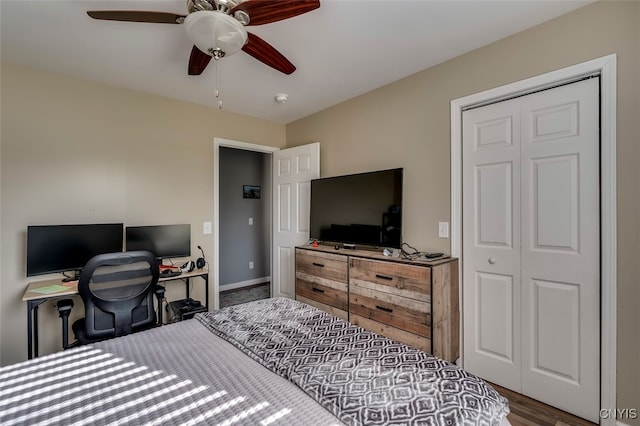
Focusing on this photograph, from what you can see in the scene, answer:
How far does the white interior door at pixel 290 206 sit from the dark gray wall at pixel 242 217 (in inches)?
47.0

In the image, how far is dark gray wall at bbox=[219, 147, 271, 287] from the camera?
16.0ft

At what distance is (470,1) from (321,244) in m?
2.46

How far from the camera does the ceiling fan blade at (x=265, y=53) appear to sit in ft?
5.61

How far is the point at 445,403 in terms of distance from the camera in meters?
0.98

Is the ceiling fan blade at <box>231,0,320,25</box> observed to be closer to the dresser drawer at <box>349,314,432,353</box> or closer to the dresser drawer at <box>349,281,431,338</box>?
the dresser drawer at <box>349,281,431,338</box>

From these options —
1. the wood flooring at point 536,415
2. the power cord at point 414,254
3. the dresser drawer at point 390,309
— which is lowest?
the wood flooring at point 536,415

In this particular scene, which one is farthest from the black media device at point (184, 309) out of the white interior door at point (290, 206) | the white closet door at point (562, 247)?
the white closet door at point (562, 247)

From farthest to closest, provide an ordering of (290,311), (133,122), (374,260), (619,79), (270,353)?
(133,122) → (374,260) → (290,311) → (619,79) → (270,353)

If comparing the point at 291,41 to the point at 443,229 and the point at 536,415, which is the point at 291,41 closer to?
the point at 443,229

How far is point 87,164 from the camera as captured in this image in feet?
9.14

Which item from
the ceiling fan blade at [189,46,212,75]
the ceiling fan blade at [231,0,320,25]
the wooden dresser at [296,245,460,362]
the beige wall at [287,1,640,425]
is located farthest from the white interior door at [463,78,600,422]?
the ceiling fan blade at [189,46,212,75]

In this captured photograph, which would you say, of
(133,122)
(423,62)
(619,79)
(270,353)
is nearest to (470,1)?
(423,62)

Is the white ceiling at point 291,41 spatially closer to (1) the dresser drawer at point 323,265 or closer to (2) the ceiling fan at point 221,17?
(2) the ceiling fan at point 221,17

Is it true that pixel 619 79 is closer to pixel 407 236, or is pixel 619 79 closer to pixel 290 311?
pixel 407 236
